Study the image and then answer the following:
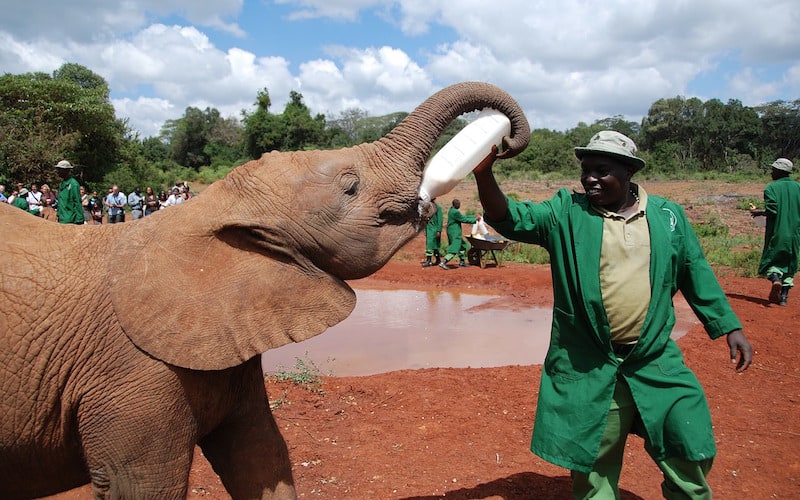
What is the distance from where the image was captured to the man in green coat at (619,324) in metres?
2.90

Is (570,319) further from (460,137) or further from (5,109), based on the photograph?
(5,109)

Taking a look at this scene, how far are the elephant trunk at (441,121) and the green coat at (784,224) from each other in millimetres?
8513

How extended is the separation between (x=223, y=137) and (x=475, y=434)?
6618 centimetres

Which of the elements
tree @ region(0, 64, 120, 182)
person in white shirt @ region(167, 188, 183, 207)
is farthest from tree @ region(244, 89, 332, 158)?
person in white shirt @ region(167, 188, 183, 207)

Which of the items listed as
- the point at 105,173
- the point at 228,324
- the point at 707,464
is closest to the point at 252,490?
the point at 228,324

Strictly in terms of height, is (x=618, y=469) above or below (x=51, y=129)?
below

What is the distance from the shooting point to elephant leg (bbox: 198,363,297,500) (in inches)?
117

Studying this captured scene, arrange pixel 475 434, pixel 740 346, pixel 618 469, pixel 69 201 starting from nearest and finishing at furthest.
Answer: pixel 740 346 < pixel 618 469 < pixel 475 434 < pixel 69 201

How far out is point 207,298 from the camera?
2438 millimetres

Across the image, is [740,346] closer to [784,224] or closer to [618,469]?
[618,469]

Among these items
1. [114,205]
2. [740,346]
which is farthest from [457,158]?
[114,205]

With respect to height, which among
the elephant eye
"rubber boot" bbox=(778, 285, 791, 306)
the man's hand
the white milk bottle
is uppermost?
the white milk bottle

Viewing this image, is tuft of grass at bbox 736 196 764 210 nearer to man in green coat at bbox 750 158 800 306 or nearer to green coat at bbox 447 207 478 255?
green coat at bbox 447 207 478 255

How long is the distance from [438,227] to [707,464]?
12761mm
